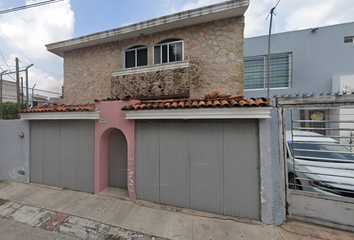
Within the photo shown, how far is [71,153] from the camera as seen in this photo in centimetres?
467

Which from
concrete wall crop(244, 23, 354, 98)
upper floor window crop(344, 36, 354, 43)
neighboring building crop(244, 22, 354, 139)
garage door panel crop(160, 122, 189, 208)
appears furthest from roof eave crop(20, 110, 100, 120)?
upper floor window crop(344, 36, 354, 43)

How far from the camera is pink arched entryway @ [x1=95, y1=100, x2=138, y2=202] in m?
3.99

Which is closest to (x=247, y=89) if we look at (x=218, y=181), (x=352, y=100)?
(x=352, y=100)

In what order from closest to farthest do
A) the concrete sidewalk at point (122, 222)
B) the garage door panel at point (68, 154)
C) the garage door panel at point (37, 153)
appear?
the concrete sidewalk at point (122, 222), the garage door panel at point (68, 154), the garage door panel at point (37, 153)

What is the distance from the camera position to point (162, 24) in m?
5.11

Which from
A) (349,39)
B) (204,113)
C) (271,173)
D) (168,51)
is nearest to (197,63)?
(168,51)

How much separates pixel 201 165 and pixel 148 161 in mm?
1541

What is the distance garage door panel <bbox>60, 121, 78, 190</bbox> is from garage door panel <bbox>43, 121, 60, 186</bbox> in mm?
221

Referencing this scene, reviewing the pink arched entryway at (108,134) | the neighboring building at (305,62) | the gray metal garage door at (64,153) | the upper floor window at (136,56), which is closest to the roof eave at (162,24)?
the upper floor window at (136,56)

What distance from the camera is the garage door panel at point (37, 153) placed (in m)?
5.06

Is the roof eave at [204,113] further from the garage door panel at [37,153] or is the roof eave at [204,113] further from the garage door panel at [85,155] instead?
the garage door panel at [37,153]

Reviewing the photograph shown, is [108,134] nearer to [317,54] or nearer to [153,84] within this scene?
[153,84]

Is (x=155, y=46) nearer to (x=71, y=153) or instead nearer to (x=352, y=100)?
(x=71, y=153)

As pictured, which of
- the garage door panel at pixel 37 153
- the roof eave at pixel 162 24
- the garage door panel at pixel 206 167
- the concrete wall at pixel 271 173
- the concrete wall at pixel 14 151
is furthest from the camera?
the concrete wall at pixel 14 151
